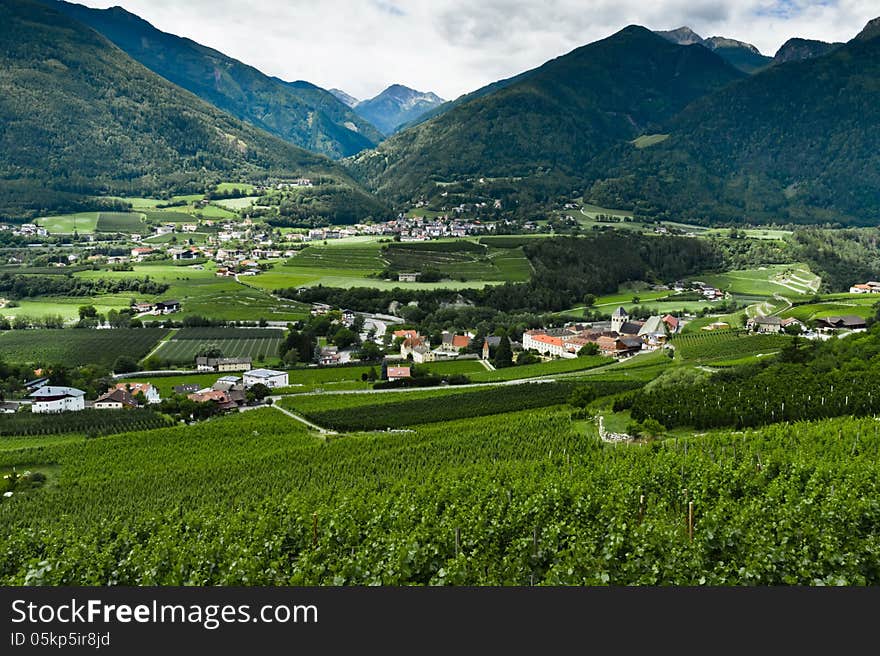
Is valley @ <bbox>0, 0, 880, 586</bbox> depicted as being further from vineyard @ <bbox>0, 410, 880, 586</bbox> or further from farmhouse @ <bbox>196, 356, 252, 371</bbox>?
farmhouse @ <bbox>196, 356, 252, 371</bbox>

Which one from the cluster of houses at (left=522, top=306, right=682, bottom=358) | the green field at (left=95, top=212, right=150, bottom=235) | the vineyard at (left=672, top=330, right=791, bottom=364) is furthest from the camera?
the green field at (left=95, top=212, right=150, bottom=235)

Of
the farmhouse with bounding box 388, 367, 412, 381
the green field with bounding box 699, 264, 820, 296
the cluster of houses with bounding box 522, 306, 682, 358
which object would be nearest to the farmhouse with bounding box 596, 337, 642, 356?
the cluster of houses with bounding box 522, 306, 682, 358

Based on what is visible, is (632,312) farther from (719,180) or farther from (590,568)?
(719,180)

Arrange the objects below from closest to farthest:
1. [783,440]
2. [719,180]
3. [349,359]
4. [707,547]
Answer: [707,547], [783,440], [349,359], [719,180]

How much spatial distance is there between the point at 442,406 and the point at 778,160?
580ft

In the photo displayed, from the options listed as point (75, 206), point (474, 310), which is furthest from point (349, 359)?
point (75, 206)

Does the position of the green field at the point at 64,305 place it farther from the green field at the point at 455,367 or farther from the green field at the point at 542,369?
the green field at the point at 542,369

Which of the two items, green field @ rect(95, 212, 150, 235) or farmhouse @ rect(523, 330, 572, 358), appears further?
green field @ rect(95, 212, 150, 235)

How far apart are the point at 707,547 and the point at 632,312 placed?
57.4 meters

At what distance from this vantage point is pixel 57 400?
42562 mm

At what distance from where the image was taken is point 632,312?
70062 millimetres

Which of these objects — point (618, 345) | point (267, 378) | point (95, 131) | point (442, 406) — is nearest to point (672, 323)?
point (618, 345)

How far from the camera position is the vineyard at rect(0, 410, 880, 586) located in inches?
548

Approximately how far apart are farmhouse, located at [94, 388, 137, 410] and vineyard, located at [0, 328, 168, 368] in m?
→ 9.54
